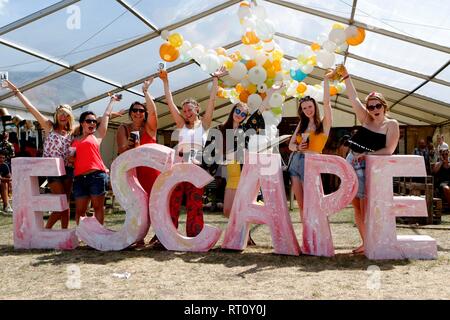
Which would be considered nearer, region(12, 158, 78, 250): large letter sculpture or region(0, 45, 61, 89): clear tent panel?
region(12, 158, 78, 250): large letter sculpture

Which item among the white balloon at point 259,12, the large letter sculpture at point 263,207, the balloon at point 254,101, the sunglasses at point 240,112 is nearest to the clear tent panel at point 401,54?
the white balloon at point 259,12

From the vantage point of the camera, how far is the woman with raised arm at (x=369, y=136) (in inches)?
152

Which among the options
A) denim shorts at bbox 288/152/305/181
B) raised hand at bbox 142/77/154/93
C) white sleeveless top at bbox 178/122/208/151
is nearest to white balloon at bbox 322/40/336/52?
denim shorts at bbox 288/152/305/181

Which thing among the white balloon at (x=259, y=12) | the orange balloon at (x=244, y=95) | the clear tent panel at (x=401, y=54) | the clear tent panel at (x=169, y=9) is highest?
the clear tent panel at (x=169, y=9)

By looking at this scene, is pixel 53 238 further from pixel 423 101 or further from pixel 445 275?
pixel 423 101

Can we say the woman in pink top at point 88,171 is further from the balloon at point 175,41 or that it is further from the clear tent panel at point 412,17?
the clear tent panel at point 412,17

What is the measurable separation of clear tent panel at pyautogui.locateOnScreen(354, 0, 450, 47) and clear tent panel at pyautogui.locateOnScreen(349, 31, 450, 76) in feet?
1.39

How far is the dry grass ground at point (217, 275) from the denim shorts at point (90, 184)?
1.84 ft

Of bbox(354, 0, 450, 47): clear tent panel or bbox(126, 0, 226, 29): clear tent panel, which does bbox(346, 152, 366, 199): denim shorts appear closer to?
bbox(354, 0, 450, 47): clear tent panel

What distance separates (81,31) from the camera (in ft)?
22.9

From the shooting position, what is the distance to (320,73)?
10.6 m

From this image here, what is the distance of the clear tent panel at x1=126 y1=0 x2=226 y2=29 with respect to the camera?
6.80 meters

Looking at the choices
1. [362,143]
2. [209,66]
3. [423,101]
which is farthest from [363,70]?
[362,143]
